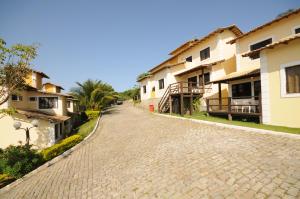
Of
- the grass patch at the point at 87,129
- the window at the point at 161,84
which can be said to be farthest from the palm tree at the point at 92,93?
the window at the point at 161,84

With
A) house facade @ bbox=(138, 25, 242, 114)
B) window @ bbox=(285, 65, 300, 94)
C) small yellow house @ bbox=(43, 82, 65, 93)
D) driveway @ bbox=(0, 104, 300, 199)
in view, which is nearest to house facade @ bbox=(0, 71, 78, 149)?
Result: driveway @ bbox=(0, 104, 300, 199)

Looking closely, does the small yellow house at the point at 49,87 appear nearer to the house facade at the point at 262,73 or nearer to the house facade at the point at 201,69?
the house facade at the point at 201,69

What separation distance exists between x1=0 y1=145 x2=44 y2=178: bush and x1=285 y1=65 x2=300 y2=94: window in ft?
51.3

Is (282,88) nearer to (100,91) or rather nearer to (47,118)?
(47,118)

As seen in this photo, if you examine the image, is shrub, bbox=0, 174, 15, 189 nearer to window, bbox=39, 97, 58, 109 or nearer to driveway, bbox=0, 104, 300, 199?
driveway, bbox=0, 104, 300, 199

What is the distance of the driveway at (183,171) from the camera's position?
15.0 feet

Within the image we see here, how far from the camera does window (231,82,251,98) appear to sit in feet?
50.3

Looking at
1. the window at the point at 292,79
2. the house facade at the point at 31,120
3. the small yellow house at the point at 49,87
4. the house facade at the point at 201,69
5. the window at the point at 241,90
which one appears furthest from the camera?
the small yellow house at the point at 49,87

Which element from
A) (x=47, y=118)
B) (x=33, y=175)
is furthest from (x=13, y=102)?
(x=33, y=175)

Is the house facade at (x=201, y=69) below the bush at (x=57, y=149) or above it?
above

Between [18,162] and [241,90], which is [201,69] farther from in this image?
[18,162]

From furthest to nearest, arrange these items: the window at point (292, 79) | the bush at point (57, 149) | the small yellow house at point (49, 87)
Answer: the small yellow house at point (49, 87) < the bush at point (57, 149) < the window at point (292, 79)

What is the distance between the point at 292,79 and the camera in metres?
9.57

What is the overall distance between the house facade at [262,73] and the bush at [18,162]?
1404cm
